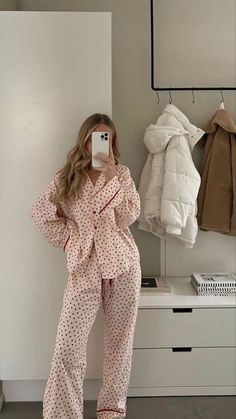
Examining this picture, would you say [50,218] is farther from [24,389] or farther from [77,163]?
[24,389]

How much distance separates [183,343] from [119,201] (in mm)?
933

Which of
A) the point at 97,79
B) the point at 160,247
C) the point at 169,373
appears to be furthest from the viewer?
the point at 160,247

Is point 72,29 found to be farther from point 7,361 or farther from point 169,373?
point 169,373

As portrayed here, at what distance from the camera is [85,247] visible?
6.66ft

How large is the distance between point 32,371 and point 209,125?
1767mm

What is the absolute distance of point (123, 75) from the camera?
9.24 feet

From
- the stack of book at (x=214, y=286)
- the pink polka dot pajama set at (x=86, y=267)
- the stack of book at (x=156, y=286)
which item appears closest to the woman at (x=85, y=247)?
the pink polka dot pajama set at (x=86, y=267)

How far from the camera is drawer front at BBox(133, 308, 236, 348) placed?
2.40 metres

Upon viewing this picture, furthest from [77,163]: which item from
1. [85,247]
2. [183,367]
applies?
[183,367]

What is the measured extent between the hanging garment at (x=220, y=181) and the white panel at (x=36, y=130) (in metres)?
0.86

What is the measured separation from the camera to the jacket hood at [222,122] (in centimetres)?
269

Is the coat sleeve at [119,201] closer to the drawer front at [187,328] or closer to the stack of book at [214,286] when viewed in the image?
the drawer front at [187,328]

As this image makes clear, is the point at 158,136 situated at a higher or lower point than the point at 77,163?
higher

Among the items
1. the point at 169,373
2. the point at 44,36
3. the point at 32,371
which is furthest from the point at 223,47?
the point at 32,371
